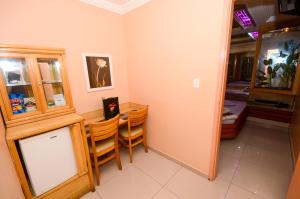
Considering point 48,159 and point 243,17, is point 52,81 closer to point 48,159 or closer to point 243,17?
point 48,159

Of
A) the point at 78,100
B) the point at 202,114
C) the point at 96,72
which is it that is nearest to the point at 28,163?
the point at 78,100

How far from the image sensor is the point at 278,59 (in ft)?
10.3

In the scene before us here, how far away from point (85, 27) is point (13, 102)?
1.33 meters

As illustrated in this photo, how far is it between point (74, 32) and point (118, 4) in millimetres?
937

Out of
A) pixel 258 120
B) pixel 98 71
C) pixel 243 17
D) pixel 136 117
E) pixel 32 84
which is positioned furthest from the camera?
pixel 258 120

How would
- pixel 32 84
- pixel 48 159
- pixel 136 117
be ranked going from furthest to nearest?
pixel 136 117 < pixel 32 84 < pixel 48 159

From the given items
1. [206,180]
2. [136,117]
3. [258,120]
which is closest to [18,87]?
[136,117]

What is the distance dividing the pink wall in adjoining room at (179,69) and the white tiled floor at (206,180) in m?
0.25

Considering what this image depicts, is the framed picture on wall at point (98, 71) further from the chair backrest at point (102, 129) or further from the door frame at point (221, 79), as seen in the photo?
the door frame at point (221, 79)

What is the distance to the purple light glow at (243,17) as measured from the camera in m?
2.53

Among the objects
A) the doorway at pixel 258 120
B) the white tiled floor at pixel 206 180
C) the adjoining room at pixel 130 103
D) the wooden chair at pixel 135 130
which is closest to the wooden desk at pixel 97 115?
the adjoining room at pixel 130 103

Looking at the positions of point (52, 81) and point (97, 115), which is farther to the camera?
point (97, 115)

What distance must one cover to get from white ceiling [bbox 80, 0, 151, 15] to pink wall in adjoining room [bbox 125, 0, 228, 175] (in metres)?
0.08

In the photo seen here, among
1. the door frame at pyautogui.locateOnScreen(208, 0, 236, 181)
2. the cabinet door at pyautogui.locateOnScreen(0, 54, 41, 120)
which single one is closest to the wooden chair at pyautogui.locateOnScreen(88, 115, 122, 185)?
the cabinet door at pyautogui.locateOnScreen(0, 54, 41, 120)
